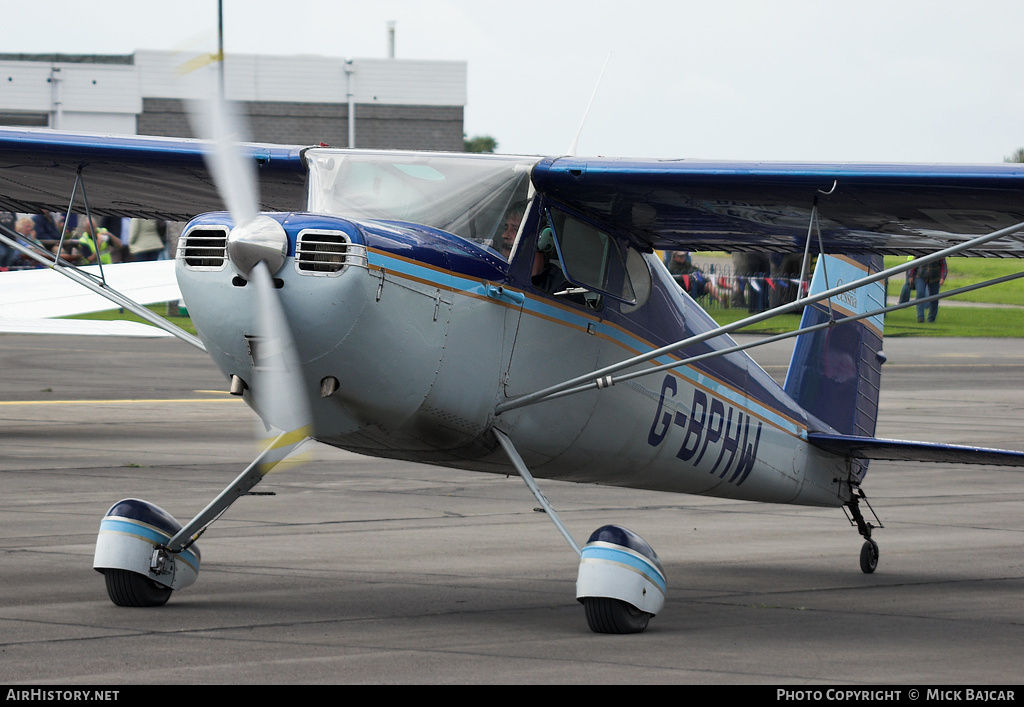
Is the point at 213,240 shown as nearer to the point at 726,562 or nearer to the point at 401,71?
the point at 726,562

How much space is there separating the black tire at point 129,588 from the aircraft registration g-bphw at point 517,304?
0.5 inches

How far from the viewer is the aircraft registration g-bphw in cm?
632

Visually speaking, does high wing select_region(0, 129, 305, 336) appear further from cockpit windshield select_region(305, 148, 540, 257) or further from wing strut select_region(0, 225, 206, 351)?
cockpit windshield select_region(305, 148, 540, 257)

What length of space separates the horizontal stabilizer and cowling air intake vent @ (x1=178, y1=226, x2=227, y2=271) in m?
4.80

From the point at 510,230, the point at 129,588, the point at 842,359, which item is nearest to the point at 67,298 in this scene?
the point at 842,359

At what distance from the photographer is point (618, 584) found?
6973 millimetres

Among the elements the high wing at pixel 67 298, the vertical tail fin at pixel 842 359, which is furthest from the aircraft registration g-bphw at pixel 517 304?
the high wing at pixel 67 298

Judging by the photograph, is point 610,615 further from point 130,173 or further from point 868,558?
point 130,173

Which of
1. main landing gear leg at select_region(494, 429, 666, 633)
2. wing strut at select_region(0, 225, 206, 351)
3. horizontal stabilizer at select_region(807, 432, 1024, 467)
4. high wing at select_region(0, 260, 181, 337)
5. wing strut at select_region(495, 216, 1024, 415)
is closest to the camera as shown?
main landing gear leg at select_region(494, 429, 666, 633)

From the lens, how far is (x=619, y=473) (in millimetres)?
8641

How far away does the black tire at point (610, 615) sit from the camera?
23.0 ft

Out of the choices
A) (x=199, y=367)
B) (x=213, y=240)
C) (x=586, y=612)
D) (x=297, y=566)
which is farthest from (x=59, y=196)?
(x=199, y=367)

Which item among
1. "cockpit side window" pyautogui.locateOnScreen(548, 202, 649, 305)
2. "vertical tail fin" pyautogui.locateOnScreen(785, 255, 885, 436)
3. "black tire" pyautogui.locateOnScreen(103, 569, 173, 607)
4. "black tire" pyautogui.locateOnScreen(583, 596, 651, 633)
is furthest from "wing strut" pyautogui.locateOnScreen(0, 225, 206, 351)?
"vertical tail fin" pyautogui.locateOnScreen(785, 255, 885, 436)

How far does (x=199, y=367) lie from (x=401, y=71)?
27.0m
